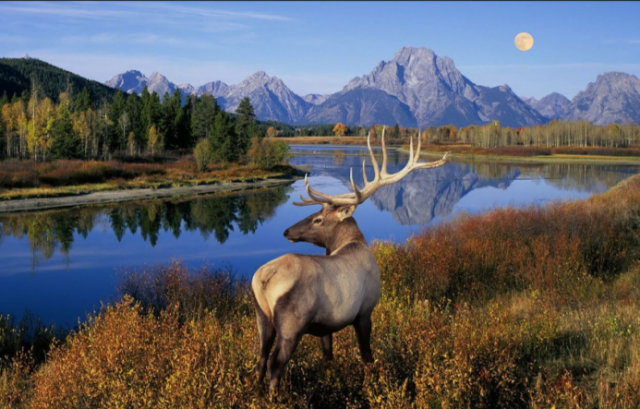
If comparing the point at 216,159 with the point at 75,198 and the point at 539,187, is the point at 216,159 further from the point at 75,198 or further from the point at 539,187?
the point at 539,187

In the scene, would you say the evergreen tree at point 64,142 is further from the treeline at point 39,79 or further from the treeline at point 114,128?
the treeline at point 39,79

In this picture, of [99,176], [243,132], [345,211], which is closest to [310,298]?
[345,211]

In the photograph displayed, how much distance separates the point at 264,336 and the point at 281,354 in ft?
1.03

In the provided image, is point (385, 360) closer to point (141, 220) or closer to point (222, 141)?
point (141, 220)

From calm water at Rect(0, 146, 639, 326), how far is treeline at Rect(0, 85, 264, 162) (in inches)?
902

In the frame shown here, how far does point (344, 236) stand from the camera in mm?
6008

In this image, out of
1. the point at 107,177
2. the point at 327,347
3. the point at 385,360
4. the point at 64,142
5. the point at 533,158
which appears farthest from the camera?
the point at 533,158

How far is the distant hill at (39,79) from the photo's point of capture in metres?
133

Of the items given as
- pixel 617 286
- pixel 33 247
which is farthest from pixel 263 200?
pixel 617 286

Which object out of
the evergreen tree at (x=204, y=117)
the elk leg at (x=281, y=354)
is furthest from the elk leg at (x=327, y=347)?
the evergreen tree at (x=204, y=117)

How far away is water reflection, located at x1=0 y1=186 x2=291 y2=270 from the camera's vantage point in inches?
1066

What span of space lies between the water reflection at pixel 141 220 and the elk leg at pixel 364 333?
20.2 metres

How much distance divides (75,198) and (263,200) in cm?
1387

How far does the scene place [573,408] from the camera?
5242mm
